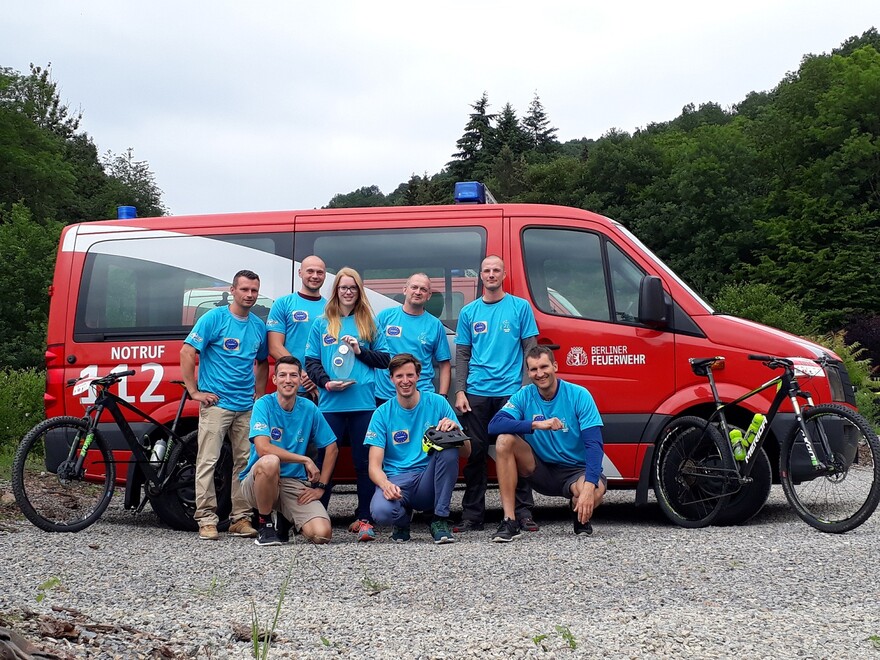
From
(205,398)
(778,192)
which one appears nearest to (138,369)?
(205,398)

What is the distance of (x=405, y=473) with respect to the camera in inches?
283

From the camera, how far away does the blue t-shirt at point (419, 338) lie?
7.42 m

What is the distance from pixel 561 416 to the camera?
7.26 metres

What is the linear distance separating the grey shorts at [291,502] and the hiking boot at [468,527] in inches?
38.0

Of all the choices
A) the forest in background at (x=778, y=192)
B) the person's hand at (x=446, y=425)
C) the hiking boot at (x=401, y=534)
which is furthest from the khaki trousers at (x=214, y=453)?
the forest in background at (x=778, y=192)

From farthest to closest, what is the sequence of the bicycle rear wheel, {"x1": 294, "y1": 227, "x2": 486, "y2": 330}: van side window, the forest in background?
1. the forest in background
2. {"x1": 294, "y1": 227, "x2": 486, "y2": 330}: van side window
3. the bicycle rear wheel

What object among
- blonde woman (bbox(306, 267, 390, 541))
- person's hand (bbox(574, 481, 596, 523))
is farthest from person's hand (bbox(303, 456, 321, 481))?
person's hand (bbox(574, 481, 596, 523))

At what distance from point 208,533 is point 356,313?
1.88 meters

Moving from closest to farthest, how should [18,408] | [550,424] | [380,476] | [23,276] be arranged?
[550,424] → [380,476] → [18,408] → [23,276]

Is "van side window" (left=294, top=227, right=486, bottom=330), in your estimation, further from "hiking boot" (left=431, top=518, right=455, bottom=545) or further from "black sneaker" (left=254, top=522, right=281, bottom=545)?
"black sneaker" (left=254, top=522, right=281, bottom=545)

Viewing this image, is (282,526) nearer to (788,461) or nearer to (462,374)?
(462,374)

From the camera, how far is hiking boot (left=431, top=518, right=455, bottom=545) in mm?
6887

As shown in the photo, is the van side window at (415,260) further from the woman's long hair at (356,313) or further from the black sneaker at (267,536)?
the black sneaker at (267,536)

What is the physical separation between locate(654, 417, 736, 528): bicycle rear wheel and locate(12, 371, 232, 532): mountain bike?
3.27 m
